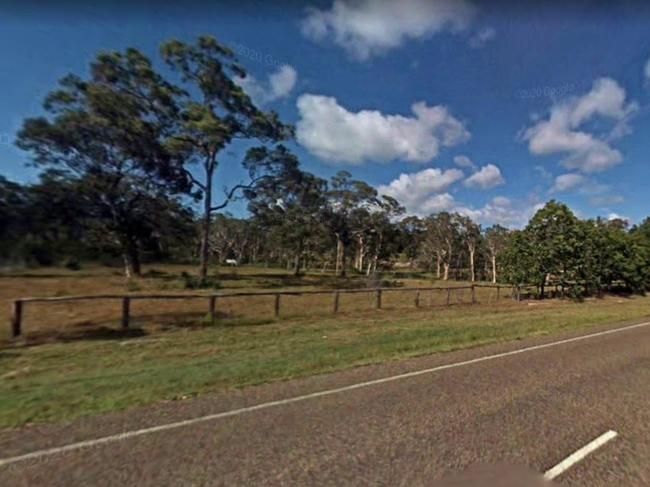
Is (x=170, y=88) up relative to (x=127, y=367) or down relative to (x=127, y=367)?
up

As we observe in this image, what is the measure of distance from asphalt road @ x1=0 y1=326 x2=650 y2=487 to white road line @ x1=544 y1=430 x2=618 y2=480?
5cm

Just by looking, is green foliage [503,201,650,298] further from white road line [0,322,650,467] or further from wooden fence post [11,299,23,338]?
wooden fence post [11,299,23,338]

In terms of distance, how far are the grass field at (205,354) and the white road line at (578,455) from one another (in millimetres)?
3834

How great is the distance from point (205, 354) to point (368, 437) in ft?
16.6

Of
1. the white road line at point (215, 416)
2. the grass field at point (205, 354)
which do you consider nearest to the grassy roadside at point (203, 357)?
the grass field at point (205, 354)

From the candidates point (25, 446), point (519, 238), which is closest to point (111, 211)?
point (25, 446)

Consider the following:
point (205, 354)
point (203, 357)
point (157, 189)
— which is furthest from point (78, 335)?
point (157, 189)

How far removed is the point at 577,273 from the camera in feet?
85.4

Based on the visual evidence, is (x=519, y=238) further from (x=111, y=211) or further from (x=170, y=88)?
(x=111, y=211)

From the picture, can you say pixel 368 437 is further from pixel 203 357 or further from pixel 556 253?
pixel 556 253

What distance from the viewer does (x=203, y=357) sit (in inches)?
297

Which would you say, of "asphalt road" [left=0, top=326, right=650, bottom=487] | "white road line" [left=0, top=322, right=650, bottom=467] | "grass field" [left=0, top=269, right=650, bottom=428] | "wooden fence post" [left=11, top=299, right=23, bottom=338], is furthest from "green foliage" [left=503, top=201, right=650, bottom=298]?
"wooden fence post" [left=11, top=299, right=23, bottom=338]

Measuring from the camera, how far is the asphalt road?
311 centimetres

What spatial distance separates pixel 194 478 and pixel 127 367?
463cm
